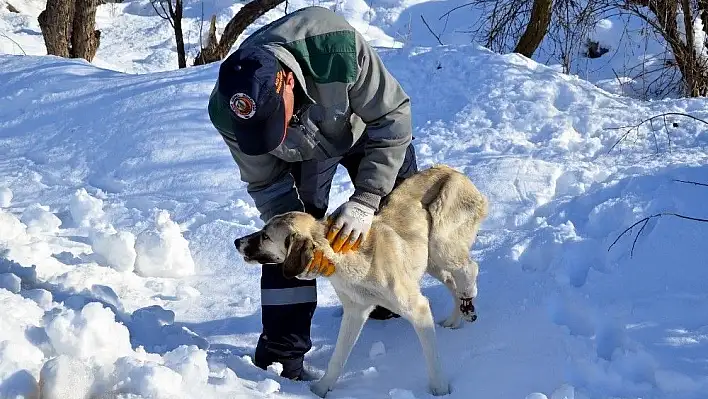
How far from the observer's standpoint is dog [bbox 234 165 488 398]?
391 centimetres

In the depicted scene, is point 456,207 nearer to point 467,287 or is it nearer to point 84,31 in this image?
point 467,287

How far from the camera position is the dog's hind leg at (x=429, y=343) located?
402 cm

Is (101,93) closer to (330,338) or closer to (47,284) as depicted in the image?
(47,284)

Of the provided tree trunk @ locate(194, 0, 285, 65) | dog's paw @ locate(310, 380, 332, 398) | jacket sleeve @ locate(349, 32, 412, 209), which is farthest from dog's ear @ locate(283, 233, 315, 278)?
tree trunk @ locate(194, 0, 285, 65)

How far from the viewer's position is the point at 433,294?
5152 mm

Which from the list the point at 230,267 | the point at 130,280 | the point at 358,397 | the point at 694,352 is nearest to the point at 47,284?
the point at 130,280

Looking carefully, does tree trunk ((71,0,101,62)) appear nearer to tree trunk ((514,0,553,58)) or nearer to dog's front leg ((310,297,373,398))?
tree trunk ((514,0,553,58))

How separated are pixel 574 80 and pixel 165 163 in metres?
3.87

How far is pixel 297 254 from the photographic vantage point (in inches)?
150

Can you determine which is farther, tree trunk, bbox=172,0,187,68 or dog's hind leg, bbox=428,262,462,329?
tree trunk, bbox=172,0,187,68

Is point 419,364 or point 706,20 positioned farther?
point 706,20

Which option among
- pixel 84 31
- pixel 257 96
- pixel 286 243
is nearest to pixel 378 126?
pixel 286 243

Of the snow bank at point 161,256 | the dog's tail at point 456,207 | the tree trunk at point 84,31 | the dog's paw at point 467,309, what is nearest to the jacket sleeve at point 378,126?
the dog's tail at point 456,207

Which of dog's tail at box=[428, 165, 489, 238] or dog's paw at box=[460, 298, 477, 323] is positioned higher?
dog's tail at box=[428, 165, 489, 238]
